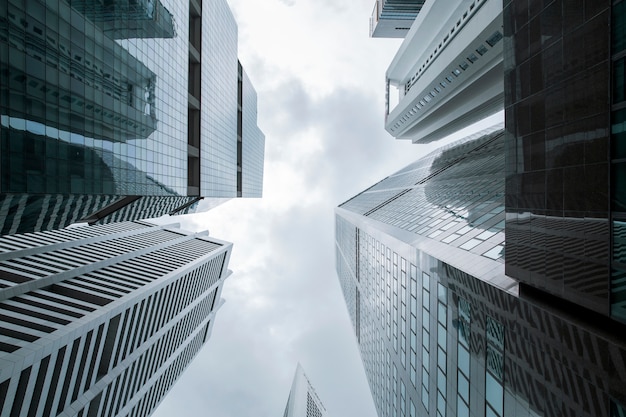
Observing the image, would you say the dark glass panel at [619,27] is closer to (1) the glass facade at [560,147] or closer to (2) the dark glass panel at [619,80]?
(1) the glass facade at [560,147]

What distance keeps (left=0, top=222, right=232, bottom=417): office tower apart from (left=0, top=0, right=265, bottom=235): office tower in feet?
35.9

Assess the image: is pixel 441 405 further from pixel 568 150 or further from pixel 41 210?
pixel 41 210

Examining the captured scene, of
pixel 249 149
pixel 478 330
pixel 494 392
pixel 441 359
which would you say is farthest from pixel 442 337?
pixel 249 149

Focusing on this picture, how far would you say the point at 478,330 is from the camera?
17.6 m

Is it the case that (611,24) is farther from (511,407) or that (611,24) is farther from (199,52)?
(199,52)

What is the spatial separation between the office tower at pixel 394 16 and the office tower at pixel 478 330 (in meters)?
96.4

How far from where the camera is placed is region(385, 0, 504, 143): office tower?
52.7 meters

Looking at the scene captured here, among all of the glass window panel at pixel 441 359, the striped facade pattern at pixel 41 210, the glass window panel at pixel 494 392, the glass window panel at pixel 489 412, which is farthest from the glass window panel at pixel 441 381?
the striped facade pattern at pixel 41 210

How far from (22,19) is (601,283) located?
3261 centimetres

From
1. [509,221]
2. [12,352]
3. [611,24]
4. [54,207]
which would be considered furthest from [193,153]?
[611,24]

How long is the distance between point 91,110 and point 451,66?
61.8 meters

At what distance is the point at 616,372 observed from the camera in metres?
9.89

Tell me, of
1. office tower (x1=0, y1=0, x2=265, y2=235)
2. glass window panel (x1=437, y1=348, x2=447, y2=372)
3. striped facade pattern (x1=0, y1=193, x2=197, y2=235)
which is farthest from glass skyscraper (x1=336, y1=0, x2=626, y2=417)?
striped facade pattern (x1=0, y1=193, x2=197, y2=235)

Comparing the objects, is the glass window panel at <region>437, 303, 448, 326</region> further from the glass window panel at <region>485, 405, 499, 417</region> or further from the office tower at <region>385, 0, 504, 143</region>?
the office tower at <region>385, 0, 504, 143</region>
